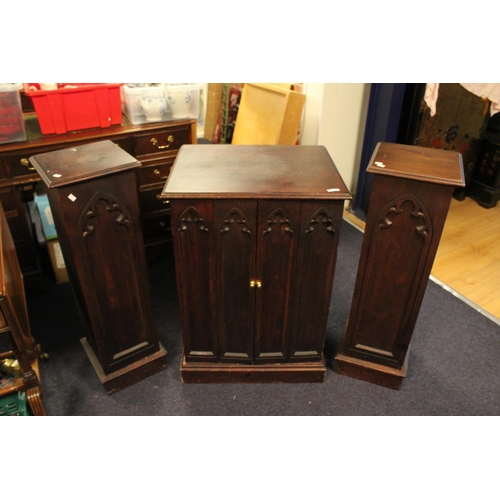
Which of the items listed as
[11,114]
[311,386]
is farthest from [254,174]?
[11,114]

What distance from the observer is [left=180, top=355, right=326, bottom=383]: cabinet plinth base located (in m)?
1.92

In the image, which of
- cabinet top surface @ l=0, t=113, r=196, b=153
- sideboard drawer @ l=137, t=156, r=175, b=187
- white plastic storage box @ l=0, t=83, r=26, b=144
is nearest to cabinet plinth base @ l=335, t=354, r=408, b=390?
sideboard drawer @ l=137, t=156, r=175, b=187

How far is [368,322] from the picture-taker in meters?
1.83

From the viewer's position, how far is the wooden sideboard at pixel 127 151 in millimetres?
Result: 2115

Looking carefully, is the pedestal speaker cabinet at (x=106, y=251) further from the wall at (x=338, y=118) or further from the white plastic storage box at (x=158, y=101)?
the wall at (x=338, y=118)

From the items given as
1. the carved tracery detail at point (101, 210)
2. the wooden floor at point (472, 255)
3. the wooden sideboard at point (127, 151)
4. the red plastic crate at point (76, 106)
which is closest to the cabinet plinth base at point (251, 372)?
the carved tracery detail at point (101, 210)

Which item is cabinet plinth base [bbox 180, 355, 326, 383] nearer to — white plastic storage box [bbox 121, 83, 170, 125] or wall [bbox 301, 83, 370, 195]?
white plastic storage box [bbox 121, 83, 170, 125]

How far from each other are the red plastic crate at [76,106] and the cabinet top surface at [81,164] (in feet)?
2.08

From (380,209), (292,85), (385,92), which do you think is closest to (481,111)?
(385,92)

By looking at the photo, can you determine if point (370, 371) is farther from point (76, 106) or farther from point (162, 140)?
point (76, 106)

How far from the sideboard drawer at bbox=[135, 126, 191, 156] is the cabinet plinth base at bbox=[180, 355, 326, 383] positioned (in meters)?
1.16

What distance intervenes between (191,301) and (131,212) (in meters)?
0.42

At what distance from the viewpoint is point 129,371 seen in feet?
6.30

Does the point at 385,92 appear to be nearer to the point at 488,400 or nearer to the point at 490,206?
the point at 490,206
